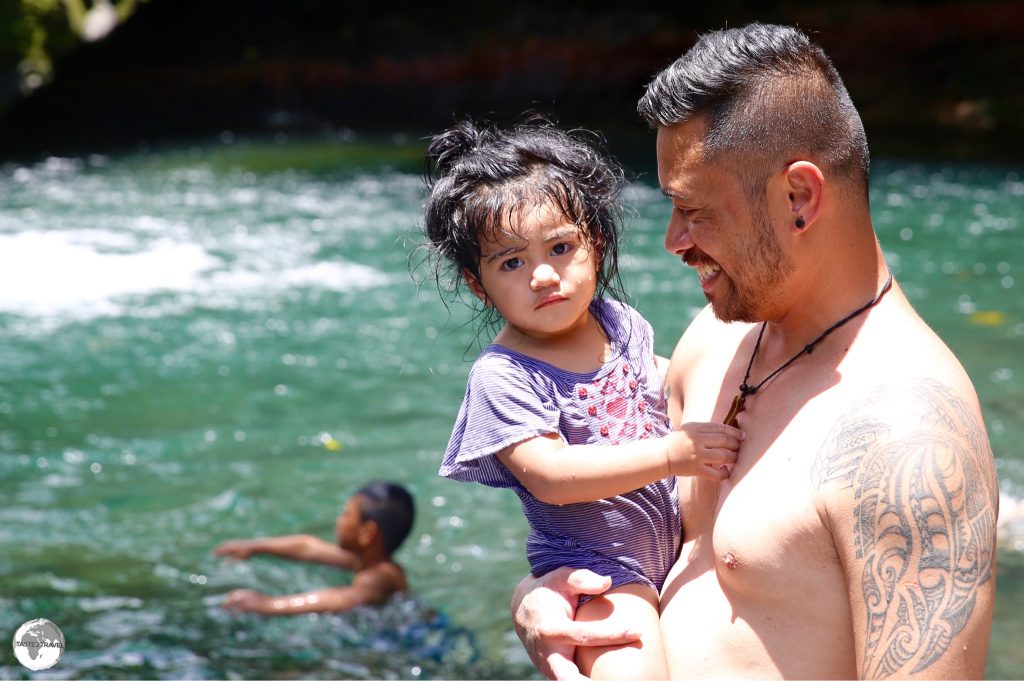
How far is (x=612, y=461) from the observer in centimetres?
246

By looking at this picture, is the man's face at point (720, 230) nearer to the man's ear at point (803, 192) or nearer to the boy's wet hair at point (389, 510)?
the man's ear at point (803, 192)

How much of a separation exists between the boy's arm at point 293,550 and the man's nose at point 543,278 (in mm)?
3583

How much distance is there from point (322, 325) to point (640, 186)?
5.12 meters

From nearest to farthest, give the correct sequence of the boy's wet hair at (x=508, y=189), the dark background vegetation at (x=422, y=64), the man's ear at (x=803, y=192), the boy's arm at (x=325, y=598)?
the man's ear at (x=803, y=192), the boy's wet hair at (x=508, y=189), the boy's arm at (x=325, y=598), the dark background vegetation at (x=422, y=64)

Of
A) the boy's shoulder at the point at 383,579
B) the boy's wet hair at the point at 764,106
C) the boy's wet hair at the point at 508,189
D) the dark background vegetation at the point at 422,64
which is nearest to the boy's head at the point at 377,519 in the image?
the boy's shoulder at the point at 383,579

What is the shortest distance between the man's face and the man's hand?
23.9 inches

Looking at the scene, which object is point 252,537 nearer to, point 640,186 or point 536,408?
point 536,408

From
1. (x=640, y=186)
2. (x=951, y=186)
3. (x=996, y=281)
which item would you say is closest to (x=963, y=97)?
(x=951, y=186)

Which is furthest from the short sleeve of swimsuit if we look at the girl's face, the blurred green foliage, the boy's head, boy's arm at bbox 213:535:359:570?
the blurred green foliage

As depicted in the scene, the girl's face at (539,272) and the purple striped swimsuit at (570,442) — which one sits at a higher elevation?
the girl's face at (539,272)

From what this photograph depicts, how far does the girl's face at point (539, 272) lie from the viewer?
2.64m

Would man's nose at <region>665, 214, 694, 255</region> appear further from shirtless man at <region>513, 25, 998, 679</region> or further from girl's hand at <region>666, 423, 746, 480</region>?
girl's hand at <region>666, 423, 746, 480</region>

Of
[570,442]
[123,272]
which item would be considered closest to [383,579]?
[570,442]

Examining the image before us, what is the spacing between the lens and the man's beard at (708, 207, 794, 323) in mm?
2404
